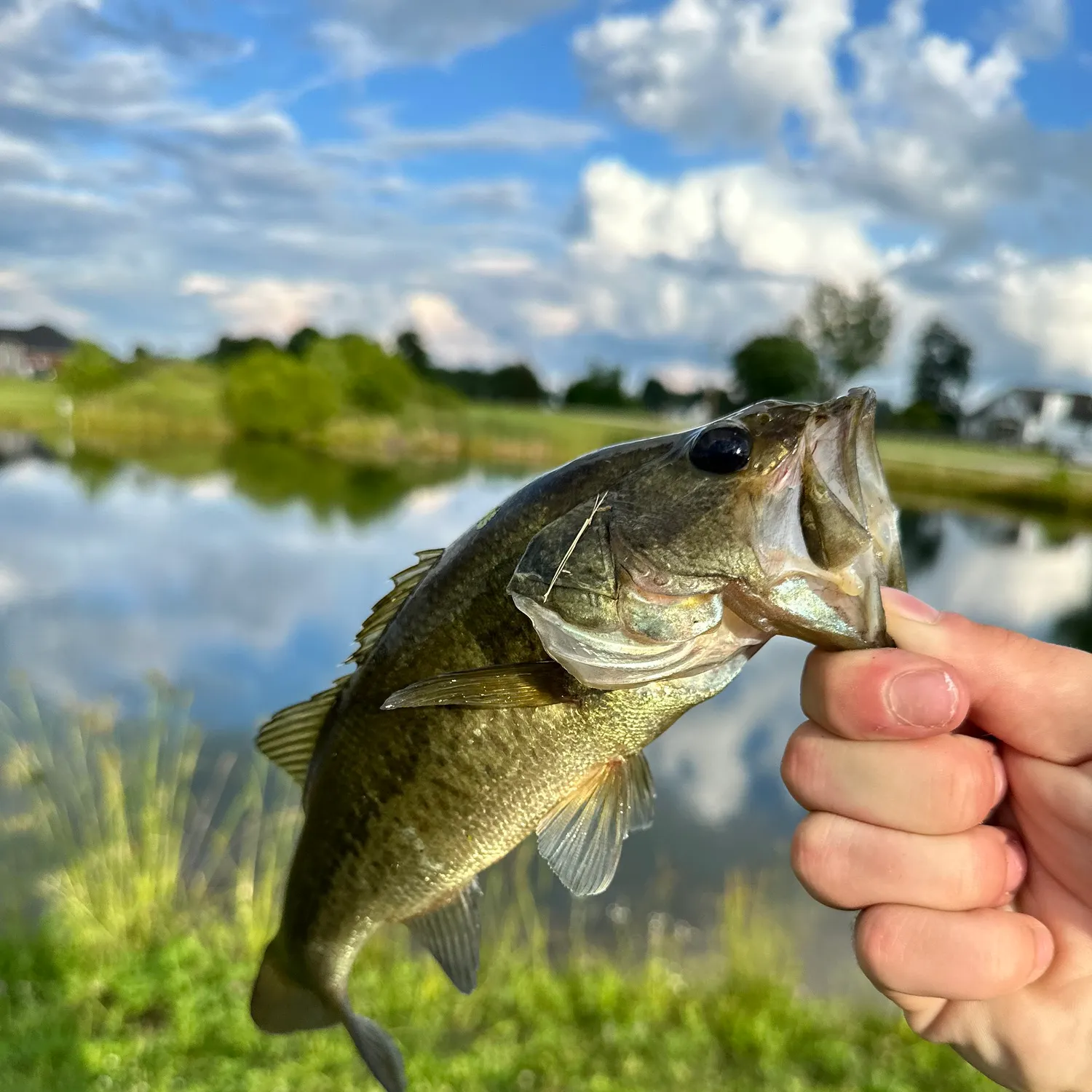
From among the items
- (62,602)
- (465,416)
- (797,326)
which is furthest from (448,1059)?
(465,416)

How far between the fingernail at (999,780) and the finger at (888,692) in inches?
10.4

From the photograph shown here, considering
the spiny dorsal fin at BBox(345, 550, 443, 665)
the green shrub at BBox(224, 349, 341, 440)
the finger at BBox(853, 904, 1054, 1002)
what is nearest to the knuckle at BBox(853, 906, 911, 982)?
the finger at BBox(853, 904, 1054, 1002)

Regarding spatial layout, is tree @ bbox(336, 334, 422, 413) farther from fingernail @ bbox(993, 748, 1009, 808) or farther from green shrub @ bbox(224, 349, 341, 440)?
fingernail @ bbox(993, 748, 1009, 808)

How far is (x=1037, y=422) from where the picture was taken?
97.1 ft

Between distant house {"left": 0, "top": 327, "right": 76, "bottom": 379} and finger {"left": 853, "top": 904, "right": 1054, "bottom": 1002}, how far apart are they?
102405 millimetres

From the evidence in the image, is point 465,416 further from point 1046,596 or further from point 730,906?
point 730,906

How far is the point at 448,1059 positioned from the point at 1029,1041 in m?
3.71

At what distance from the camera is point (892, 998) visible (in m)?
2.18

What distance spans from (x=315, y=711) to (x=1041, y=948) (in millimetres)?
1830

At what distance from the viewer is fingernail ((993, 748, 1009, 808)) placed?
6.31 feet

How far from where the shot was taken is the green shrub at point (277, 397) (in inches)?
1984

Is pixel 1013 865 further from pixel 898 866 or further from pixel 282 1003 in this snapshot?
pixel 282 1003

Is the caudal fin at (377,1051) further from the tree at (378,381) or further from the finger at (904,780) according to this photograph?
the tree at (378,381)

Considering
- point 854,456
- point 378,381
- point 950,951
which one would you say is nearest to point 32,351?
point 378,381
